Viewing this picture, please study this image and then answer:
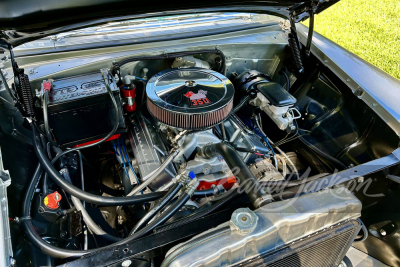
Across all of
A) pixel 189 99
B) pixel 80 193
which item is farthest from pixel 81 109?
pixel 189 99

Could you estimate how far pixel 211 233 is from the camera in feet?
2.50

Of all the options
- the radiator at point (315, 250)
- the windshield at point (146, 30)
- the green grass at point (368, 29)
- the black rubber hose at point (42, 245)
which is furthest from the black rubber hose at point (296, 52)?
the green grass at point (368, 29)

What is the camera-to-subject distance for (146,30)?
4.78 ft

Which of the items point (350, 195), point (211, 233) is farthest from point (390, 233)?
point (211, 233)

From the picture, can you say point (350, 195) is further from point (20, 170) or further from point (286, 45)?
point (20, 170)

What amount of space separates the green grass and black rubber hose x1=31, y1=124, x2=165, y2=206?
341cm

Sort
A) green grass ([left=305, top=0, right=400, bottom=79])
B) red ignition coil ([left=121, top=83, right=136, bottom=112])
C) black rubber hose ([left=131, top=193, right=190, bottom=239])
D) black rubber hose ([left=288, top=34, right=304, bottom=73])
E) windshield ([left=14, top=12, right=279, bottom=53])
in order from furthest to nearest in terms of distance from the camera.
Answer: green grass ([left=305, top=0, right=400, bottom=79]) → black rubber hose ([left=288, top=34, right=304, bottom=73]) → windshield ([left=14, top=12, right=279, bottom=53]) → red ignition coil ([left=121, top=83, right=136, bottom=112]) → black rubber hose ([left=131, top=193, right=190, bottom=239])

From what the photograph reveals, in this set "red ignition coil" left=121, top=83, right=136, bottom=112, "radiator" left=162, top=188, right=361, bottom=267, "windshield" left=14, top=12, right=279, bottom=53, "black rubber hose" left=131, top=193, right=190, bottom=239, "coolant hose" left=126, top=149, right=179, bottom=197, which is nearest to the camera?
"radiator" left=162, top=188, right=361, bottom=267

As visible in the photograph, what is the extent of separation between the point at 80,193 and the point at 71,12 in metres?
0.60

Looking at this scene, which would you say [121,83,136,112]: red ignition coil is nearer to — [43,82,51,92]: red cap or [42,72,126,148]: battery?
[42,72,126,148]: battery

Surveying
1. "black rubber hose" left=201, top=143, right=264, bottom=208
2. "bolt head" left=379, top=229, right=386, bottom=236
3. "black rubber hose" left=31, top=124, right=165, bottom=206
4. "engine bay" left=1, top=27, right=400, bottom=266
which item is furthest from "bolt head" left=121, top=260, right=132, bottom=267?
"bolt head" left=379, top=229, right=386, bottom=236

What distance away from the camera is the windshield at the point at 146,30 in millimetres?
1303

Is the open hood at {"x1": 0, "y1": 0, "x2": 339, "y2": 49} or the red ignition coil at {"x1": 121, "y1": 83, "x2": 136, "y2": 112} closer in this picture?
the open hood at {"x1": 0, "y1": 0, "x2": 339, "y2": 49}

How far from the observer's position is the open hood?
795mm
